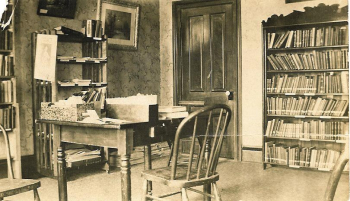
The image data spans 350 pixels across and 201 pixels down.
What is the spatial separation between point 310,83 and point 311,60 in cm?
28

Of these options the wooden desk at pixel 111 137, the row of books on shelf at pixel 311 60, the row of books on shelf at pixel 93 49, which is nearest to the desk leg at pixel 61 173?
the wooden desk at pixel 111 137

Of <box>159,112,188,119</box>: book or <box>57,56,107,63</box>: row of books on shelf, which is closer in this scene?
<box>159,112,188,119</box>: book

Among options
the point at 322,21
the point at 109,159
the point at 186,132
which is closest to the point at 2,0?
the point at 186,132

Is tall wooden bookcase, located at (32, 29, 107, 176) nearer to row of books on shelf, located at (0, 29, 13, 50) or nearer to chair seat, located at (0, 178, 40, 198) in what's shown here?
row of books on shelf, located at (0, 29, 13, 50)

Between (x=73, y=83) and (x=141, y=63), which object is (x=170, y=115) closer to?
(x=73, y=83)

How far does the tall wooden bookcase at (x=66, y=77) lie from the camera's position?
14.1 ft

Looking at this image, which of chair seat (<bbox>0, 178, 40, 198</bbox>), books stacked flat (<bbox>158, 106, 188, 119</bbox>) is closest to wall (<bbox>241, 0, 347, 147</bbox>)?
books stacked flat (<bbox>158, 106, 188, 119</bbox>)

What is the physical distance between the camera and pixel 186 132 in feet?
9.21

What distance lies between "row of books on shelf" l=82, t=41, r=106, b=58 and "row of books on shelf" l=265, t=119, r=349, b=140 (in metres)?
2.33

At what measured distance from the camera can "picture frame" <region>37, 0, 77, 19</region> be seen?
179 inches

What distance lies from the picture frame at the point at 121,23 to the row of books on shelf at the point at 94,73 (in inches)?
24.7

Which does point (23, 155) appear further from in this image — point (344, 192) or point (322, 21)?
point (322, 21)

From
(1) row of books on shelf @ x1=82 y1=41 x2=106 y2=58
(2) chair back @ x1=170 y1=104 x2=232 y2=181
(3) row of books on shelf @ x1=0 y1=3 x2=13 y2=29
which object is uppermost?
(3) row of books on shelf @ x1=0 y1=3 x2=13 y2=29

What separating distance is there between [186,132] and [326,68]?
2609 millimetres
